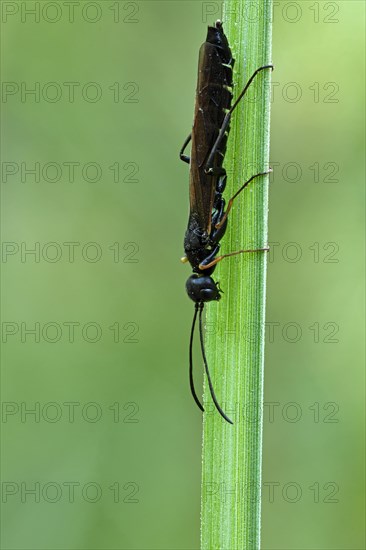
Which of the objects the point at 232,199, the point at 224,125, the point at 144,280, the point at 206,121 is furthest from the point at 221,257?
the point at 144,280

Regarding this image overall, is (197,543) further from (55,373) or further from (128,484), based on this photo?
(55,373)

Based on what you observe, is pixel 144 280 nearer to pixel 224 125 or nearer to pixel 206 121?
pixel 206 121

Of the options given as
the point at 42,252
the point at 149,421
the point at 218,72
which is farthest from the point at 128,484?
the point at 218,72

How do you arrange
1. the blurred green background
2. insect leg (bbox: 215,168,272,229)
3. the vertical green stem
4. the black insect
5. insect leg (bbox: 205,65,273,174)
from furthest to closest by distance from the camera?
the blurred green background
the black insect
insect leg (bbox: 205,65,273,174)
insect leg (bbox: 215,168,272,229)
the vertical green stem

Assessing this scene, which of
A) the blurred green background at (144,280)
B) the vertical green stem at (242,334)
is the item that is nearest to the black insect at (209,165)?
the vertical green stem at (242,334)

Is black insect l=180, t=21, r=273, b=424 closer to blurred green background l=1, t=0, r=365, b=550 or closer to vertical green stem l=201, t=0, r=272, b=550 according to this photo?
vertical green stem l=201, t=0, r=272, b=550

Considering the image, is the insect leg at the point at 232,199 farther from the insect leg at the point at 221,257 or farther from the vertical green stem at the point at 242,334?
the insect leg at the point at 221,257

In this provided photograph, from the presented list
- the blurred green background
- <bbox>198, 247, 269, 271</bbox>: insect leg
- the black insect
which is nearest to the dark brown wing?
the black insect
